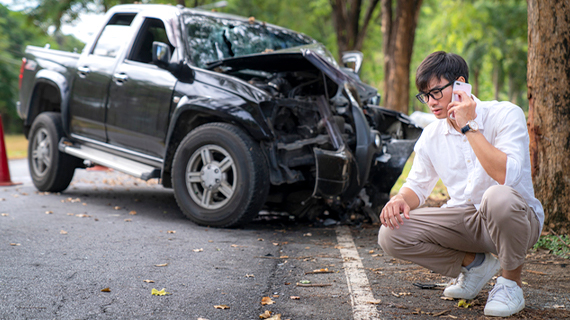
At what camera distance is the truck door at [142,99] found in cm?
554

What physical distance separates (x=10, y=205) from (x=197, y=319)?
13.8ft

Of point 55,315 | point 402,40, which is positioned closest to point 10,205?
point 55,315

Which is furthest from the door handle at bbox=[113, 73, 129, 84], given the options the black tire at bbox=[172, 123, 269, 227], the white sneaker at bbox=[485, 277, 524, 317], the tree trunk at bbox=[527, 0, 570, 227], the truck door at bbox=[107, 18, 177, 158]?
the white sneaker at bbox=[485, 277, 524, 317]

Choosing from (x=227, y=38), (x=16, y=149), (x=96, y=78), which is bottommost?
(x=16, y=149)

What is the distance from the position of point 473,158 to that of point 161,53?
10.9 feet

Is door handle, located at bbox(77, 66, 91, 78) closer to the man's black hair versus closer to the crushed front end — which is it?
the crushed front end

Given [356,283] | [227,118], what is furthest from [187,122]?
[356,283]

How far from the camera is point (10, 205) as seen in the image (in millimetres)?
6031

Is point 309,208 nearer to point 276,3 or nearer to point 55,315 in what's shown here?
point 55,315

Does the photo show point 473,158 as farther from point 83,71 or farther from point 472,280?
point 83,71

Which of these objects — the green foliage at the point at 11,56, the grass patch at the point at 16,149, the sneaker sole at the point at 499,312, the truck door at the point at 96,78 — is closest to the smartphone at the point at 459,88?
the sneaker sole at the point at 499,312

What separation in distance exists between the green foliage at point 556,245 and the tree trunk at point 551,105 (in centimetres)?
14

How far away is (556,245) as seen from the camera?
14.1 feet

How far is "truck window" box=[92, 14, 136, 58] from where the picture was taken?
639cm
